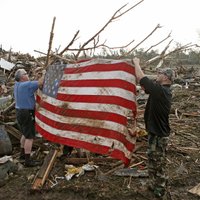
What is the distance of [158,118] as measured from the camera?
199 inches

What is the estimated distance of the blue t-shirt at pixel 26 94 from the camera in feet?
20.7

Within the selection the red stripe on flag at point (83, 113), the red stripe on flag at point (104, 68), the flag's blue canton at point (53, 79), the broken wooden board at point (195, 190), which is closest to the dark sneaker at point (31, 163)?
the red stripe on flag at point (83, 113)

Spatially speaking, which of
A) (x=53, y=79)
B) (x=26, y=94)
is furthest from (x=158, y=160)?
(x=26, y=94)

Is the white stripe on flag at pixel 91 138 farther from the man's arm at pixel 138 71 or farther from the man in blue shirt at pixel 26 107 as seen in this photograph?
the man's arm at pixel 138 71

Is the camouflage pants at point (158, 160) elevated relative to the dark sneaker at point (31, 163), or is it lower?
elevated

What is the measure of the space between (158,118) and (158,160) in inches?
26.3

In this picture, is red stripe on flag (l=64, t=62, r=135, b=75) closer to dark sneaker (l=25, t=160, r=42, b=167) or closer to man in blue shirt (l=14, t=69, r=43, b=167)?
man in blue shirt (l=14, t=69, r=43, b=167)

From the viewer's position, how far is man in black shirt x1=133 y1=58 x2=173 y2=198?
4836mm

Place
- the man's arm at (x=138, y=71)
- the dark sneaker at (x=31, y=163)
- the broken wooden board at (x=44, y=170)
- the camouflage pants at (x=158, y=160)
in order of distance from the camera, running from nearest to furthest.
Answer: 1. the man's arm at (x=138, y=71)
2. the camouflage pants at (x=158, y=160)
3. the broken wooden board at (x=44, y=170)
4. the dark sneaker at (x=31, y=163)

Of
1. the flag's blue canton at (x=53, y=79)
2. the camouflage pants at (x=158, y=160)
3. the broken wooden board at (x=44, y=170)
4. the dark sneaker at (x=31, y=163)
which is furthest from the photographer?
the dark sneaker at (x=31, y=163)

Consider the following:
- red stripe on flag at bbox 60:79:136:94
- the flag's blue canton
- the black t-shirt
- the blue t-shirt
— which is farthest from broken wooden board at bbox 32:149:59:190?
the black t-shirt

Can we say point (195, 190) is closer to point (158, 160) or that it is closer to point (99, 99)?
point (158, 160)

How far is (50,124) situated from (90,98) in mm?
964

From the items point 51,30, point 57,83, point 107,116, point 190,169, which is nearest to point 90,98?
point 107,116
